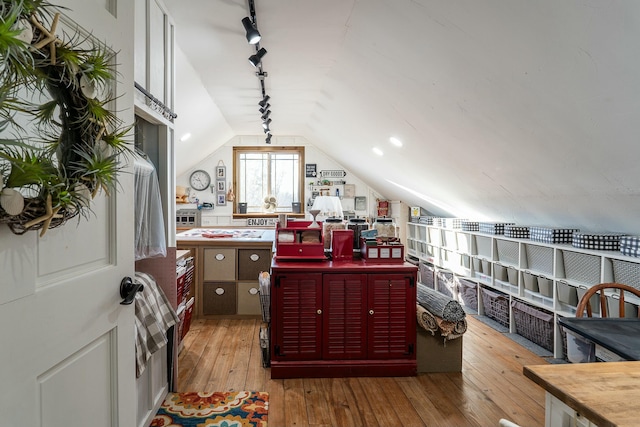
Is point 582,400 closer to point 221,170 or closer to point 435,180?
point 435,180

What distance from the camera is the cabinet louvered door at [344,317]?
8.46 feet

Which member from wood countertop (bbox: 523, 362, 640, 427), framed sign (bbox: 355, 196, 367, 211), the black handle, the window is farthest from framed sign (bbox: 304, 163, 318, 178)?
wood countertop (bbox: 523, 362, 640, 427)

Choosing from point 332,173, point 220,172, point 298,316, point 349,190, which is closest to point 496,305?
point 298,316

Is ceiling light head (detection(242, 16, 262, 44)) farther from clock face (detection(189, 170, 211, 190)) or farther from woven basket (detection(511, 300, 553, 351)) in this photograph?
clock face (detection(189, 170, 211, 190))

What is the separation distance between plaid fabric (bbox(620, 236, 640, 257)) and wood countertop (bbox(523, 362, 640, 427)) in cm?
171

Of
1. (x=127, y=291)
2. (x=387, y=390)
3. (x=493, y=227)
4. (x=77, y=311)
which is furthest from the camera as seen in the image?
(x=493, y=227)

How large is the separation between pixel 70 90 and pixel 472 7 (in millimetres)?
1690

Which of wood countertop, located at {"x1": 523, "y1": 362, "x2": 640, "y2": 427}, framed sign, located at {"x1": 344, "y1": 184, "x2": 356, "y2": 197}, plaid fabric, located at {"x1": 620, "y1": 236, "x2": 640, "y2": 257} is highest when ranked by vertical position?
framed sign, located at {"x1": 344, "y1": 184, "x2": 356, "y2": 197}

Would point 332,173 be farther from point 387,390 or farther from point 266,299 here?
point 387,390

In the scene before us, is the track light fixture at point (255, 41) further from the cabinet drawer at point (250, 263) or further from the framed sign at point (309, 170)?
the framed sign at point (309, 170)

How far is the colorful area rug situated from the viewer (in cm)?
204

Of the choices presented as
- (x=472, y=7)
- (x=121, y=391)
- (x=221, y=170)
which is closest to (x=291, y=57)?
(x=472, y=7)

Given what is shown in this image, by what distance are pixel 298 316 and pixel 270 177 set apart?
4523 mm

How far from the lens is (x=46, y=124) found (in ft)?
2.78
